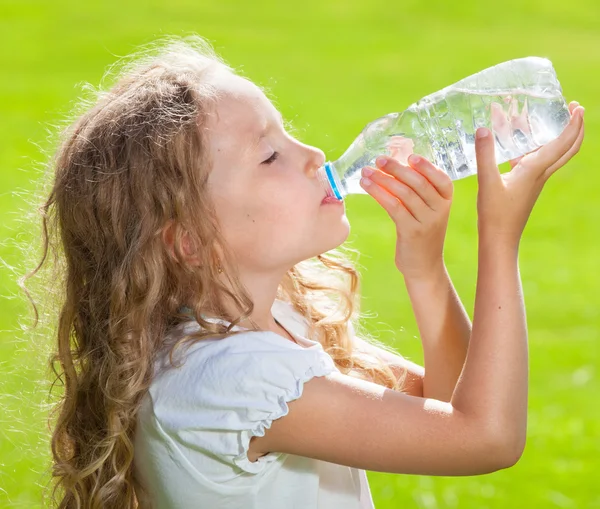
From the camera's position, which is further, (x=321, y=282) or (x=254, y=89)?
(x=321, y=282)

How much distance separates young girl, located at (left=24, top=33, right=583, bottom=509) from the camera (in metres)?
1.87

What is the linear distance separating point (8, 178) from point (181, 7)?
5923 millimetres

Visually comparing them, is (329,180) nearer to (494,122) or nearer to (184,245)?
(184,245)

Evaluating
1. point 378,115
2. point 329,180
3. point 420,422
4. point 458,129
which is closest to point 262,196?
point 329,180

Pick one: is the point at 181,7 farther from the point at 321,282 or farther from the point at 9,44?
the point at 321,282

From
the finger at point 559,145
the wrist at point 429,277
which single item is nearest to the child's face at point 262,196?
the wrist at point 429,277

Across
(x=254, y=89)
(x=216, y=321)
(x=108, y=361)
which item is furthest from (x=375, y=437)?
(x=254, y=89)

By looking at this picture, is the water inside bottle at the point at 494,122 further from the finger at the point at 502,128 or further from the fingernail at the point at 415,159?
the fingernail at the point at 415,159

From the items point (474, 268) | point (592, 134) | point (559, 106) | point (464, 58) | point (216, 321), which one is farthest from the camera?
point (464, 58)

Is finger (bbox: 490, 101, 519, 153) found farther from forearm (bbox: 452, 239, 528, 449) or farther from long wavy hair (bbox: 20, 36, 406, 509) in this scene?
long wavy hair (bbox: 20, 36, 406, 509)

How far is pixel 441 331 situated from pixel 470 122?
511 mm

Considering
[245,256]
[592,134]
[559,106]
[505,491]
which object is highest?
[559,106]

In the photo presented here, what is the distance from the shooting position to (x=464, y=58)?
10977 millimetres

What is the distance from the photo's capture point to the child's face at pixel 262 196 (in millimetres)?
2025
